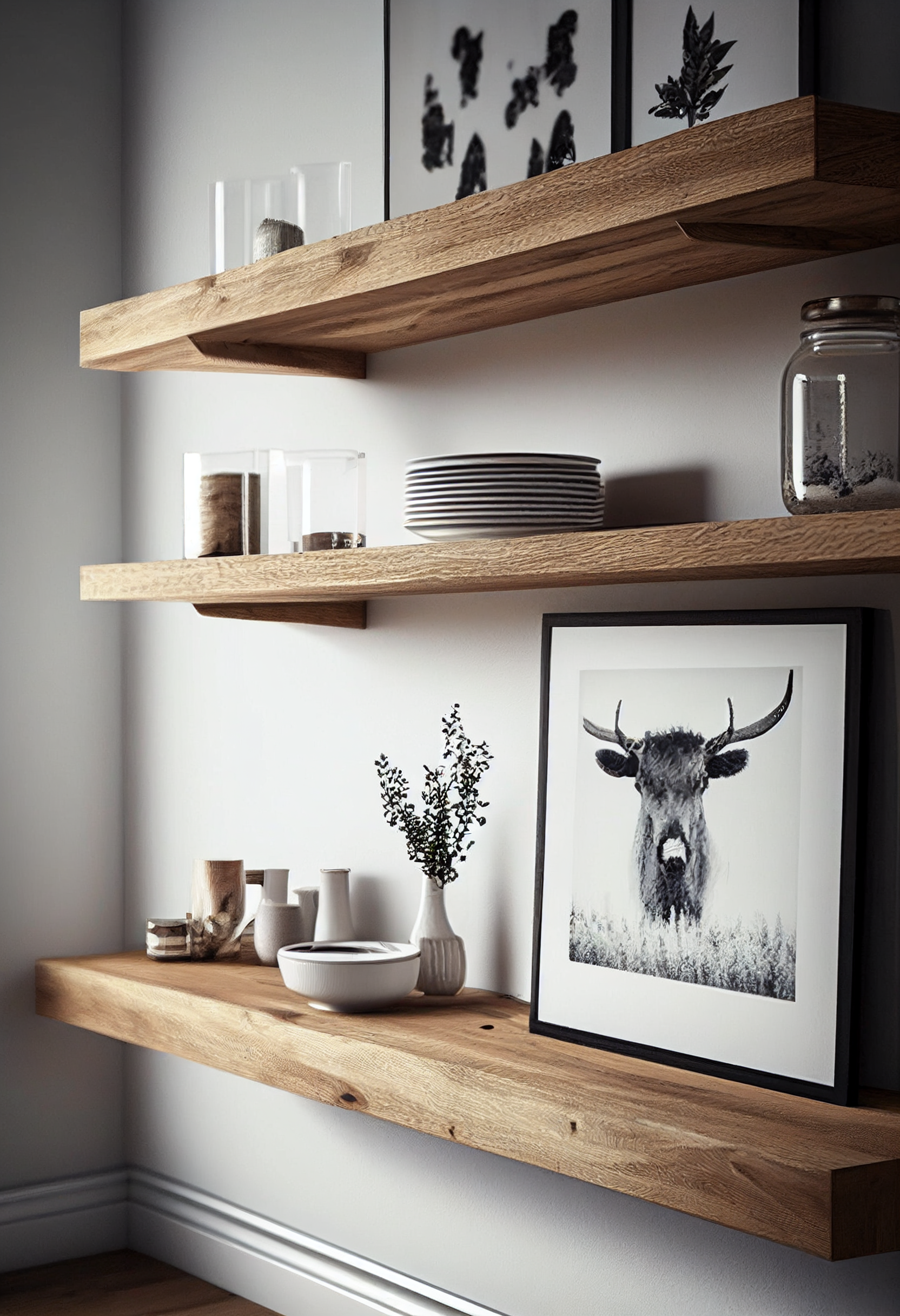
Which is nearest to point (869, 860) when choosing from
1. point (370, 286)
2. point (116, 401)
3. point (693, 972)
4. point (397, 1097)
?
point (693, 972)

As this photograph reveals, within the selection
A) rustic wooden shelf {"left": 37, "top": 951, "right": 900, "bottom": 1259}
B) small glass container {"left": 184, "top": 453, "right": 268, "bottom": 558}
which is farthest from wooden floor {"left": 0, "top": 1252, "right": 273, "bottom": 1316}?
small glass container {"left": 184, "top": 453, "right": 268, "bottom": 558}

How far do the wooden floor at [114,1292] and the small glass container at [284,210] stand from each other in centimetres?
166

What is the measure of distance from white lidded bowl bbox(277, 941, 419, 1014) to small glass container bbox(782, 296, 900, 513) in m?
0.82

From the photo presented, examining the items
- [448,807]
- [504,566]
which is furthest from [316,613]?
[504,566]

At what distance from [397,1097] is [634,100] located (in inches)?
48.1

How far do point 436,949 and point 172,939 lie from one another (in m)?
0.64

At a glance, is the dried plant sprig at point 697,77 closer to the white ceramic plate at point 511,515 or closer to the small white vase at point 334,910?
the white ceramic plate at point 511,515

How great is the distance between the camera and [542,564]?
1599 mm

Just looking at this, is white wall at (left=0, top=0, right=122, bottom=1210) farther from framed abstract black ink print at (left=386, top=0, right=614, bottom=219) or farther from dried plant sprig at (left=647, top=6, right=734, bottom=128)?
dried plant sprig at (left=647, top=6, right=734, bottom=128)

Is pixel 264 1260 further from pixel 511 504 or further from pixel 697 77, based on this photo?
pixel 697 77

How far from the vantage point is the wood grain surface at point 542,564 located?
1359 millimetres

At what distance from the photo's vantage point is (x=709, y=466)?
5.77ft

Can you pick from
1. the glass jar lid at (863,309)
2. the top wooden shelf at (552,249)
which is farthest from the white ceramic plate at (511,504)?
the glass jar lid at (863,309)

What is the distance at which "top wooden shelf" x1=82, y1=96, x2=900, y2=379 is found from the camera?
134 cm
